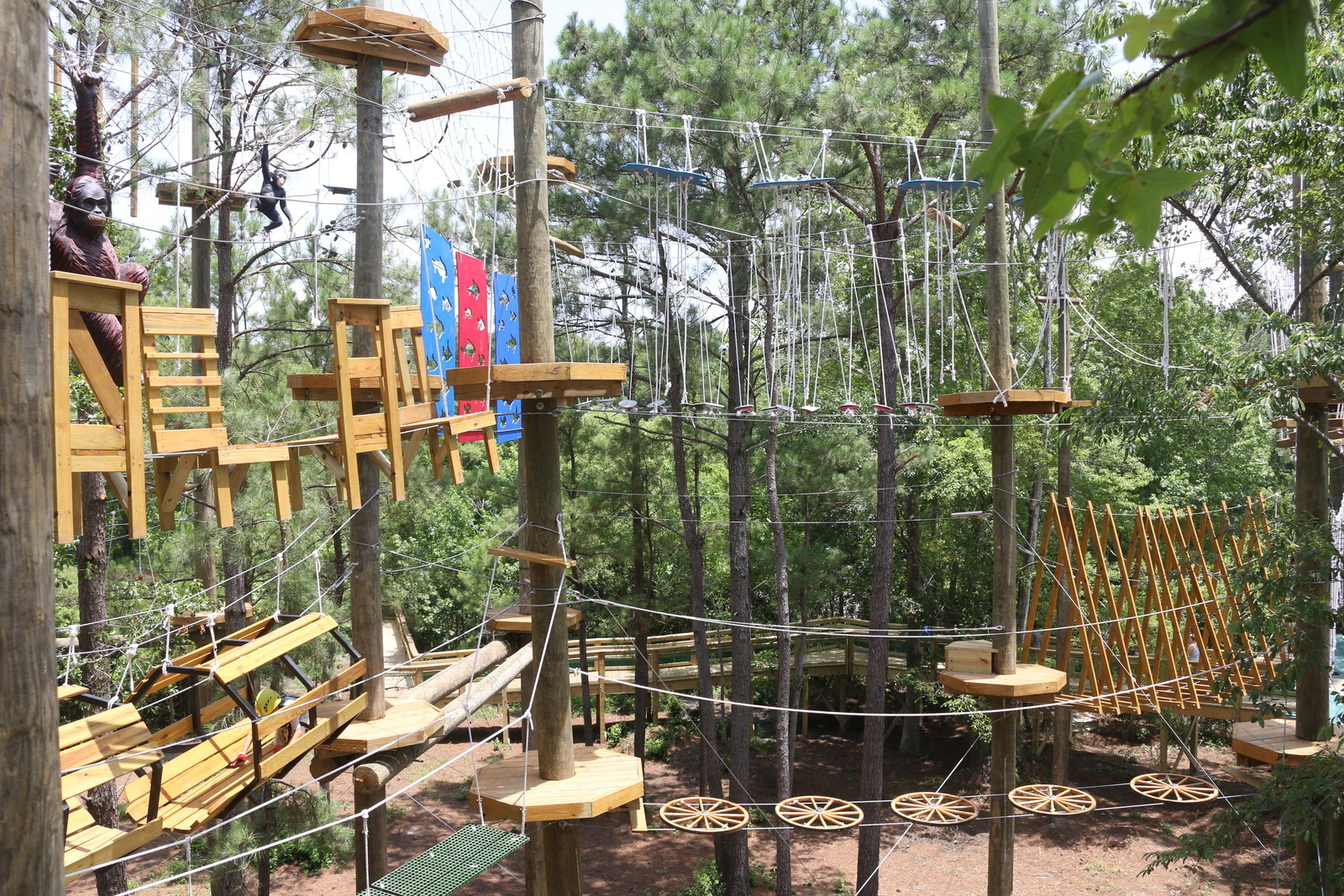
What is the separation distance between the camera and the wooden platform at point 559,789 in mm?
4129

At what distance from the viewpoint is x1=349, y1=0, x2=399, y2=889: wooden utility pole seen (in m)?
5.69

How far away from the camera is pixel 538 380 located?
3984mm

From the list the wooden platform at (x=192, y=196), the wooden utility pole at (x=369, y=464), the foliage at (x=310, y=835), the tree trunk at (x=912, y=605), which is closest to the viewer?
the wooden utility pole at (x=369, y=464)

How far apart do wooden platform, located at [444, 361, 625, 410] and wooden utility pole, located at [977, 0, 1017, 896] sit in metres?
3.45

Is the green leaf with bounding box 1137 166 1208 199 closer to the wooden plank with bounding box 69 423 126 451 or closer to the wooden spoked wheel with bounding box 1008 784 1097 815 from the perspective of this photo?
the wooden plank with bounding box 69 423 126 451

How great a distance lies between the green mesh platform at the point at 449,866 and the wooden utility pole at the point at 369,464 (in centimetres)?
167

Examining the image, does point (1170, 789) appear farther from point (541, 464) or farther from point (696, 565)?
point (541, 464)

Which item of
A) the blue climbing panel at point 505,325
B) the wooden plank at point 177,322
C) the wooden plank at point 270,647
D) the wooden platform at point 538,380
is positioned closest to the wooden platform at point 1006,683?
the blue climbing panel at point 505,325

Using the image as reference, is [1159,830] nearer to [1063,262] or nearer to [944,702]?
[944,702]

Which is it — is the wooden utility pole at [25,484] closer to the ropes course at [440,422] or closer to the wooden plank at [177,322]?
the ropes course at [440,422]

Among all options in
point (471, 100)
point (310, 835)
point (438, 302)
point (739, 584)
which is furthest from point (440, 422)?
point (739, 584)

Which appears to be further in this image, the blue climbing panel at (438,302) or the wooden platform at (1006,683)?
the wooden platform at (1006,683)

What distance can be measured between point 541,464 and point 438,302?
121 cm

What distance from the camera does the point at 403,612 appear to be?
1647 centimetres
